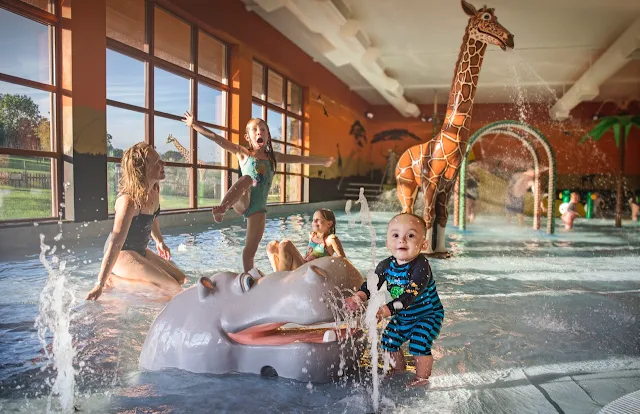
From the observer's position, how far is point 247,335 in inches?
73.0

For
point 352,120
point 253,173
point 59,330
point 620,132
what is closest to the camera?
point 59,330

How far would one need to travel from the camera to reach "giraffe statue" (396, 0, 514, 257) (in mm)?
5004

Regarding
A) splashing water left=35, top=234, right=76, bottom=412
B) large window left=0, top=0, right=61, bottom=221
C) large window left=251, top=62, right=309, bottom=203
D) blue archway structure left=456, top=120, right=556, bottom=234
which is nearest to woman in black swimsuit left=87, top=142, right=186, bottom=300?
splashing water left=35, top=234, right=76, bottom=412

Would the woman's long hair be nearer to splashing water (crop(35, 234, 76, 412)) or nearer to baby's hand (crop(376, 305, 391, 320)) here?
splashing water (crop(35, 234, 76, 412))

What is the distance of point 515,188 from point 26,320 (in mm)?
8889

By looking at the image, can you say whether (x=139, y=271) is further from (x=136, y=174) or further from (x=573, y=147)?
(x=573, y=147)

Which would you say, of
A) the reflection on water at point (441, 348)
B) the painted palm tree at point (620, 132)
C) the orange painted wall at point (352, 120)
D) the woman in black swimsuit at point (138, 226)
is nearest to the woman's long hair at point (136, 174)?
the woman in black swimsuit at point (138, 226)

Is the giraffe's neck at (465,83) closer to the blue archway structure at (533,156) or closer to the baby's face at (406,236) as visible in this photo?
the blue archway structure at (533,156)

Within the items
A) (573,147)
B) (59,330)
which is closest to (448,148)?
(59,330)

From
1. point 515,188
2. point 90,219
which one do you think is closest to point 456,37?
point 515,188

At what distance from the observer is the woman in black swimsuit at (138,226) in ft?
9.38

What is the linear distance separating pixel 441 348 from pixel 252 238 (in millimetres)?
1641

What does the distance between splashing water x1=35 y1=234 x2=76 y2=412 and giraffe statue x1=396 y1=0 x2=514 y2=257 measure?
10.7ft

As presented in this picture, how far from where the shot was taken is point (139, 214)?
3.10m
